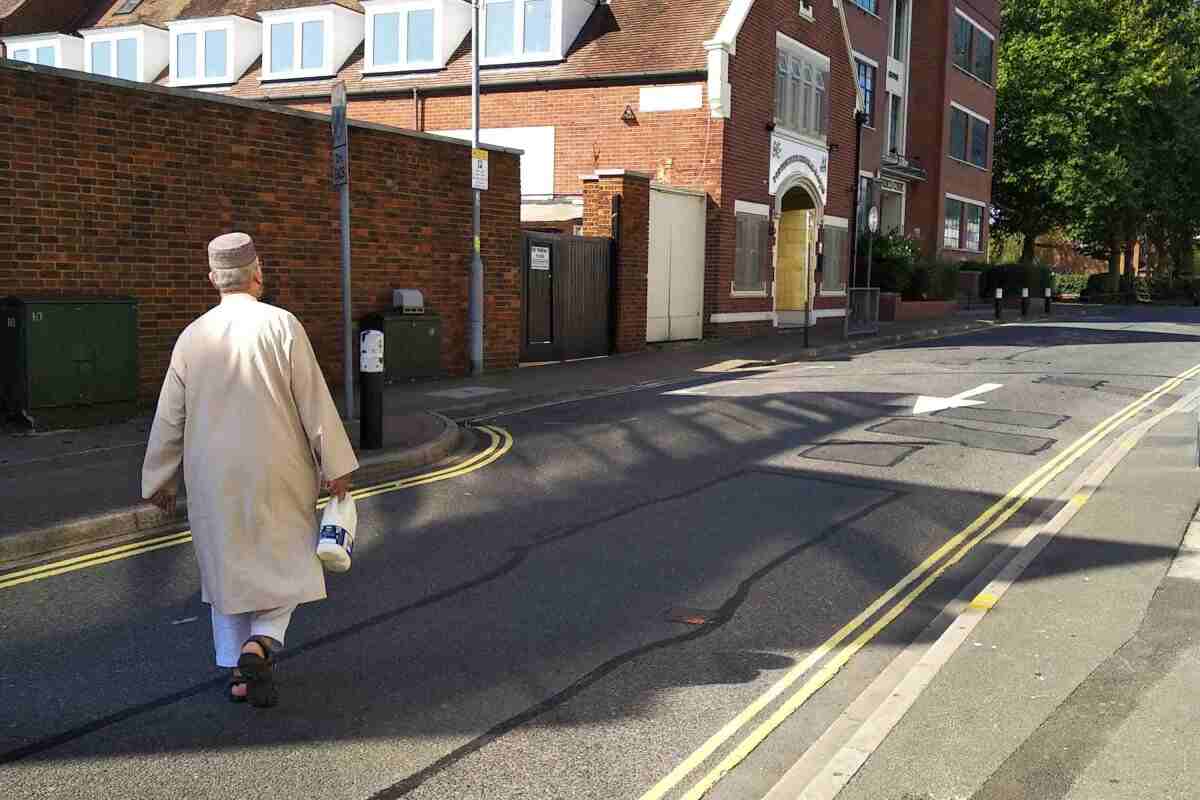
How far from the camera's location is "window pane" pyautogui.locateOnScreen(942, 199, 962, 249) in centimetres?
4078

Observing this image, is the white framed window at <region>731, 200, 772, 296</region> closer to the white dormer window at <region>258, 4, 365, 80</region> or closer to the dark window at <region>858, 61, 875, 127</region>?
the white dormer window at <region>258, 4, 365, 80</region>

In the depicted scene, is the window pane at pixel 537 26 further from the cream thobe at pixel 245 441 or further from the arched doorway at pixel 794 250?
the cream thobe at pixel 245 441

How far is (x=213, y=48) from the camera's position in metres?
28.0

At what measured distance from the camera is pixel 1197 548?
22.0 ft

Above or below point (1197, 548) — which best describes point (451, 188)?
above

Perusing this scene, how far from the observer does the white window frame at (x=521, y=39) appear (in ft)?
76.1

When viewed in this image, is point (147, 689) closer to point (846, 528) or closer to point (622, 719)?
point (622, 719)

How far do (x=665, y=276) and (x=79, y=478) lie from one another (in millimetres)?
14182

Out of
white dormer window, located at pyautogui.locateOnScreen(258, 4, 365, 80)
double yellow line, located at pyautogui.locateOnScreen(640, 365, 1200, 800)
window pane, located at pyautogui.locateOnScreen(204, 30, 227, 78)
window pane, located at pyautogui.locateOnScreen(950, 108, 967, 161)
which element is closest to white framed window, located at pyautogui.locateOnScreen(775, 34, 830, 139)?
white dormer window, located at pyautogui.locateOnScreen(258, 4, 365, 80)

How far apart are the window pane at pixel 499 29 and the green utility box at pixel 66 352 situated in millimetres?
15244

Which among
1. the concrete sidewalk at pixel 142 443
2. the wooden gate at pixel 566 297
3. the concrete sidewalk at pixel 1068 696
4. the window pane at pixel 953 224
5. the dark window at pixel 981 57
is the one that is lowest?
the concrete sidewalk at pixel 1068 696

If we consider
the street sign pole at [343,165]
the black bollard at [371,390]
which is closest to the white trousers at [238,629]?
the black bollard at [371,390]

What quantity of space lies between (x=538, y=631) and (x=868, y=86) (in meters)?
32.1

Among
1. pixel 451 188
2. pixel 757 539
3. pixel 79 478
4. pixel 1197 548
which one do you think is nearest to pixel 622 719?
pixel 757 539
